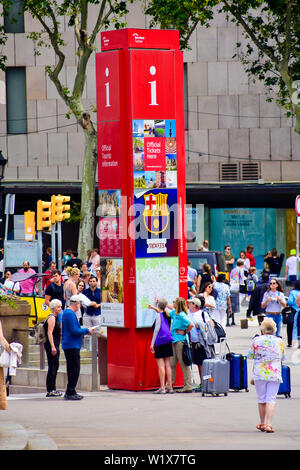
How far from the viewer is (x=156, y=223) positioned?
60.3 ft

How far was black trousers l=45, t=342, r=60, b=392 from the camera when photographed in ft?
58.5

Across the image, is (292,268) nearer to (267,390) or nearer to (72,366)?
(72,366)

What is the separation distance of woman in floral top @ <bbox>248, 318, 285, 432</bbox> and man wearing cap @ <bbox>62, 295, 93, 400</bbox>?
407 cm

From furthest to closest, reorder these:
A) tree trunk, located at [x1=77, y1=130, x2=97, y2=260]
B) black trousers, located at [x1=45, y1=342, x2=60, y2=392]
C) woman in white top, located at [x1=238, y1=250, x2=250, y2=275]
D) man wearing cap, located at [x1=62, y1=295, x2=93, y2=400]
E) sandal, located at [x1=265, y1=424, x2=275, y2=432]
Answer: woman in white top, located at [x1=238, y1=250, x2=250, y2=275] → tree trunk, located at [x1=77, y1=130, x2=97, y2=260] → black trousers, located at [x1=45, y1=342, x2=60, y2=392] → man wearing cap, located at [x1=62, y1=295, x2=93, y2=400] → sandal, located at [x1=265, y1=424, x2=275, y2=432]

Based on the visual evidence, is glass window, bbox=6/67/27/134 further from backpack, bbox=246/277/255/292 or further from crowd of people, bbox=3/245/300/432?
crowd of people, bbox=3/245/300/432

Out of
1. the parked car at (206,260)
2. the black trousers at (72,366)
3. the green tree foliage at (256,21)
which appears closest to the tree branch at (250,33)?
the green tree foliage at (256,21)

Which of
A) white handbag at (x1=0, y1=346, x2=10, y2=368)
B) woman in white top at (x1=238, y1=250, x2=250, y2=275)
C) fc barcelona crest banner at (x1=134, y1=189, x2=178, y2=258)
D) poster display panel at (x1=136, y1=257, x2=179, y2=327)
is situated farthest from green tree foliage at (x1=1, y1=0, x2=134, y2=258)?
white handbag at (x1=0, y1=346, x2=10, y2=368)

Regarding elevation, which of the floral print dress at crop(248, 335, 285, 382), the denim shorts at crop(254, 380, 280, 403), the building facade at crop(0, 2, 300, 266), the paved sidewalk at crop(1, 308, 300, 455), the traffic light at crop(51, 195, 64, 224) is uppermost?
the building facade at crop(0, 2, 300, 266)

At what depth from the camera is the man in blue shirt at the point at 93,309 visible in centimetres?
2202

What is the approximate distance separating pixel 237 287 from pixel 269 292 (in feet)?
27.2

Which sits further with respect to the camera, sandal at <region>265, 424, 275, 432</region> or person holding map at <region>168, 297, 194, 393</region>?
person holding map at <region>168, 297, 194, 393</region>

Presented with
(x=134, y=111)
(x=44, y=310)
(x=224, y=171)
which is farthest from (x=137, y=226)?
(x=224, y=171)

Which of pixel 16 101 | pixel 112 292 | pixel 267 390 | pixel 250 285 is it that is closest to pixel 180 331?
pixel 112 292
